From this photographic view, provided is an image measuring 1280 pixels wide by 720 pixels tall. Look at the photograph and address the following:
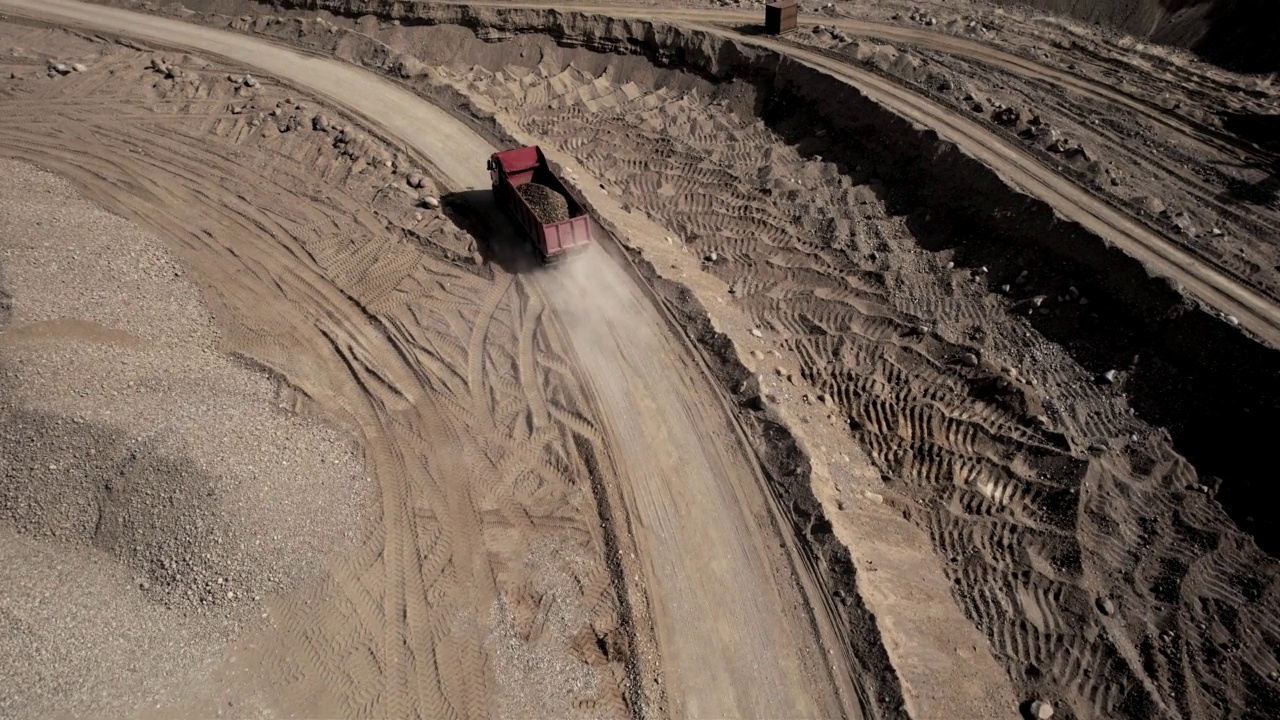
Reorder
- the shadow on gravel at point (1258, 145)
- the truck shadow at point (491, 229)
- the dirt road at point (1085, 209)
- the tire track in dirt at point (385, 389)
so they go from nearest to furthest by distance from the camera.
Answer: the tire track in dirt at point (385, 389) < the dirt road at point (1085, 209) < the shadow on gravel at point (1258, 145) < the truck shadow at point (491, 229)

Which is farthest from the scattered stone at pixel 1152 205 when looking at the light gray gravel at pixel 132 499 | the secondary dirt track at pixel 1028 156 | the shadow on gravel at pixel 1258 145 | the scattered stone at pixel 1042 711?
the light gray gravel at pixel 132 499

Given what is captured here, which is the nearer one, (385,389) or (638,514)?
(638,514)

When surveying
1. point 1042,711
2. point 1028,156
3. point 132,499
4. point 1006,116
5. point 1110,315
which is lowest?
point 132,499

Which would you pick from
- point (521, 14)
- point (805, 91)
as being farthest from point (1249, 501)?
point (521, 14)

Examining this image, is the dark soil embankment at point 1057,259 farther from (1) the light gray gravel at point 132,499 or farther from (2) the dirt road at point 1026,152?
(1) the light gray gravel at point 132,499

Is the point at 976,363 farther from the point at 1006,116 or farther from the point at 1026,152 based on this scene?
the point at 1006,116

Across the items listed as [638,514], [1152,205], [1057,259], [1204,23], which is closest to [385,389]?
[638,514]

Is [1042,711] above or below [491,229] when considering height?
below
